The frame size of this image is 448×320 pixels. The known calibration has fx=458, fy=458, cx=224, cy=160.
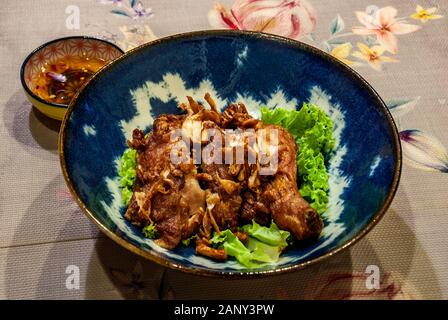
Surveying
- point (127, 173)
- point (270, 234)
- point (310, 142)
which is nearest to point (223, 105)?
point (310, 142)

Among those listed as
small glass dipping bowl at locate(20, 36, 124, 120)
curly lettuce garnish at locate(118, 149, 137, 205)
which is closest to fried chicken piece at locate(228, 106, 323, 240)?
curly lettuce garnish at locate(118, 149, 137, 205)

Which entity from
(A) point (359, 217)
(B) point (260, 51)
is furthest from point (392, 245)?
(B) point (260, 51)

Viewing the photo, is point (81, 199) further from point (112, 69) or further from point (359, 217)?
point (359, 217)

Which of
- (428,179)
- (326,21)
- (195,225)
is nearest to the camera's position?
(195,225)

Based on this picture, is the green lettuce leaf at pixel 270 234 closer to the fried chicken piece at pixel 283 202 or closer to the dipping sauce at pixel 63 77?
the fried chicken piece at pixel 283 202

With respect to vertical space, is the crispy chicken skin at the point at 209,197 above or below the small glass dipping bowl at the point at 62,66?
below

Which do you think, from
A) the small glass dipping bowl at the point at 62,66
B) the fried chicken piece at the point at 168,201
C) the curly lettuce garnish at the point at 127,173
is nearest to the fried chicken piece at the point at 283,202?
the fried chicken piece at the point at 168,201
